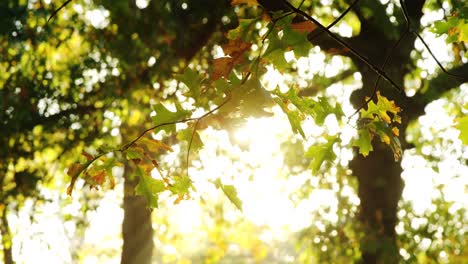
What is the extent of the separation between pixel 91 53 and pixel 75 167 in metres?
3.50

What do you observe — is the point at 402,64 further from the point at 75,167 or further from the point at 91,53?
the point at 75,167

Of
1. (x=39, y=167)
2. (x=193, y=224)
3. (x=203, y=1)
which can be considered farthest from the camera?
(x=193, y=224)

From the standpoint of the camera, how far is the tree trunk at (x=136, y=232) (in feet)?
15.3

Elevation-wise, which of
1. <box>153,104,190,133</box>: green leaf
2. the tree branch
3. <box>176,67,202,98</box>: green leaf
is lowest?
<box>153,104,190,133</box>: green leaf

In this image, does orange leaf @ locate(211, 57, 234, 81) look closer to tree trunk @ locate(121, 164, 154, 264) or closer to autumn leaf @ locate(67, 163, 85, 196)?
autumn leaf @ locate(67, 163, 85, 196)

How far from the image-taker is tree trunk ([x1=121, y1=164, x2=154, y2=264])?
4652mm

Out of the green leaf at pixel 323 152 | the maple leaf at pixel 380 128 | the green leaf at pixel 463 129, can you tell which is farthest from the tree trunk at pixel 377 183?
the green leaf at pixel 323 152

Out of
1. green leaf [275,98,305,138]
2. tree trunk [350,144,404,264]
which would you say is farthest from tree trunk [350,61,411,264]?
green leaf [275,98,305,138]

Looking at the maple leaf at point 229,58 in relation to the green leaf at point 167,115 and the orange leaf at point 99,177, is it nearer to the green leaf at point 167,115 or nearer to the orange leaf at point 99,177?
the green leaf at point 167,115

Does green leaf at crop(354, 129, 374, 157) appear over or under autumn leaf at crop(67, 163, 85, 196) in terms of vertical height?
over

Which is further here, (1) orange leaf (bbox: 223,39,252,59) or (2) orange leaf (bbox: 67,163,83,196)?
(2) orange leaf (bbox: 67,163,83,196)

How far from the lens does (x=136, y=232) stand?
4.70m

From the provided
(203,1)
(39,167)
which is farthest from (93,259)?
(203,1)

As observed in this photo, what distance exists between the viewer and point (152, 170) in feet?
5.69
